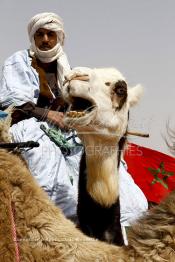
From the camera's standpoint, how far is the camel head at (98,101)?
113 inches

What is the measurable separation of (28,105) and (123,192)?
903mm

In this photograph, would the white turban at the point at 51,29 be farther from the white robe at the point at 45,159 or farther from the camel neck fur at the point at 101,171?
the camel neck fur at the point at 101,171

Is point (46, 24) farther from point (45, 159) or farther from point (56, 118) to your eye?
point (45, 159)

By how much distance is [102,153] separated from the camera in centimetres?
313

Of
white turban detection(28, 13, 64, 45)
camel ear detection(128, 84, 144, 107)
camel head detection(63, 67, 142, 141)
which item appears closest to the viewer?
camel head detection(63, 67, 142, 141)

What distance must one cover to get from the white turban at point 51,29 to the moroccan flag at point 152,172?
1.09 meters

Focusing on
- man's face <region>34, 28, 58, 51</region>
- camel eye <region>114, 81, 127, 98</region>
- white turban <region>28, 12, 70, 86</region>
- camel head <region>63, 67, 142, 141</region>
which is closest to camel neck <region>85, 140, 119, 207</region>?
camel head <region>63, 67, 142, 141</region>

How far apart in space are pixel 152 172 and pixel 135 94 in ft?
6.21

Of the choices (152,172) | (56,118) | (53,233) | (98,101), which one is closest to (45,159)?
(56,118)

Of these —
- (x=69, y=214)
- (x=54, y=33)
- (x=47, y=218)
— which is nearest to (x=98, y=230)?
(x=69, y=214)

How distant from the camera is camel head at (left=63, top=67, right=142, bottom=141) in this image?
288 cm

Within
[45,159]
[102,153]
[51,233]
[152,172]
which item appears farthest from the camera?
[152,172]

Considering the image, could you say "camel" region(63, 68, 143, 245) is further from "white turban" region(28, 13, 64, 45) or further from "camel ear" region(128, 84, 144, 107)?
"white turban" region(28, 13, 64, 45)

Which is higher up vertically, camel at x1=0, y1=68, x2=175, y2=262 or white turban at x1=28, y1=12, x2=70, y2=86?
white turban at x1=28, y1=12, x2=70, y2=86
